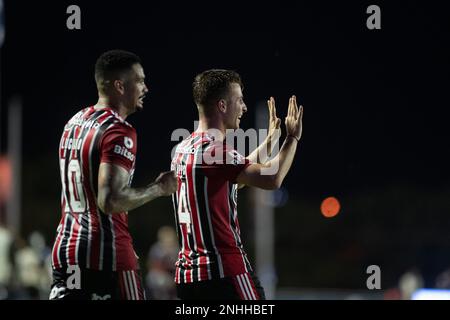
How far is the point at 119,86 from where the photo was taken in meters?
5.79

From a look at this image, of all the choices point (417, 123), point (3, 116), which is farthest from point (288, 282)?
point (3, 116)

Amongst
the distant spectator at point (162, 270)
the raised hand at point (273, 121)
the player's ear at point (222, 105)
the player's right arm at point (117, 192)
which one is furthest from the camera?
the distant spectator at point (162, 270)

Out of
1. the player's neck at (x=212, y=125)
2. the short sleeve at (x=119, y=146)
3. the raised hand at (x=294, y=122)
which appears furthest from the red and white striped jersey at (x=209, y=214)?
the short sleeve at (x=119, y=146)

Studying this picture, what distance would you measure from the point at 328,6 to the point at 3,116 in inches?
1152

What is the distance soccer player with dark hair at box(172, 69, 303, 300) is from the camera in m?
5.69

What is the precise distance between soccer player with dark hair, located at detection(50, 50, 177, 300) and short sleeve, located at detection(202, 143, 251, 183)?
1.06 ft

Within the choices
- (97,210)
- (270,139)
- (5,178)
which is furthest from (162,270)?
(5,178)

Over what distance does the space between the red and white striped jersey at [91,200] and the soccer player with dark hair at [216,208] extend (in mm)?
439

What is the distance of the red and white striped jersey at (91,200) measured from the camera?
548 cm

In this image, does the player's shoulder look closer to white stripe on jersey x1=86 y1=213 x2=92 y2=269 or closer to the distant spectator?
white stripe on jersey x1=86 y1=213 x2=92 y2=269

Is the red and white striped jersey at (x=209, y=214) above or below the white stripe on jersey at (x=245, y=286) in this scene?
above

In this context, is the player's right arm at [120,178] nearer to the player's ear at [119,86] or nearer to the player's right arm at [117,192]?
the player's right arm at [117,192]

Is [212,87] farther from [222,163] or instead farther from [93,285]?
[93,285]

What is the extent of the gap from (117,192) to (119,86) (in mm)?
870
